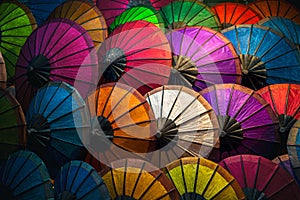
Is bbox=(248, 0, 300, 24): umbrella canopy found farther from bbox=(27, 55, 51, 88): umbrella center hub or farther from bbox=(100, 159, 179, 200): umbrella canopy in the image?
bbox=(100, 159, 179, 200): umbrella canopy

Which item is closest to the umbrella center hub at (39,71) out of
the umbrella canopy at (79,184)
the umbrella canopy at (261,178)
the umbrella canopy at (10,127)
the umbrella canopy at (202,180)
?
the umbrella canopy at (10,127)

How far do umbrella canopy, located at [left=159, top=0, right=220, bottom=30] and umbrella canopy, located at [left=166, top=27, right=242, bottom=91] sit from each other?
3.20 feet

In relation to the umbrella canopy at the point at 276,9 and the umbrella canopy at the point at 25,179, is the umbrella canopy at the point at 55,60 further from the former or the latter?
the umbrella canopy at the point at 276,9

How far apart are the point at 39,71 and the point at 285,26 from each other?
17.3ft

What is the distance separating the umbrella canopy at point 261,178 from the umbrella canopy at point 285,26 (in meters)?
3.52

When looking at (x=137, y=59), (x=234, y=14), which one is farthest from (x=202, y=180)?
(x=234, y=14)

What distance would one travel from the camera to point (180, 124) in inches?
420

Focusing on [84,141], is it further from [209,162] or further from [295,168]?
[295,168]

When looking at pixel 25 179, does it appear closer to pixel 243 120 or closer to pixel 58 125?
pixel 58 125

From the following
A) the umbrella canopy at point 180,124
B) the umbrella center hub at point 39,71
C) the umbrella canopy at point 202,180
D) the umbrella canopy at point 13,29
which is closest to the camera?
the umbrella canopy at point 202,180

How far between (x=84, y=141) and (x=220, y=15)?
16.6 feet

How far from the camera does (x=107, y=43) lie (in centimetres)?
1173

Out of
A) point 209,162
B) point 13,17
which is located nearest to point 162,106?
point 209,162

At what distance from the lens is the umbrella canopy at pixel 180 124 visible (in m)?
10.5
